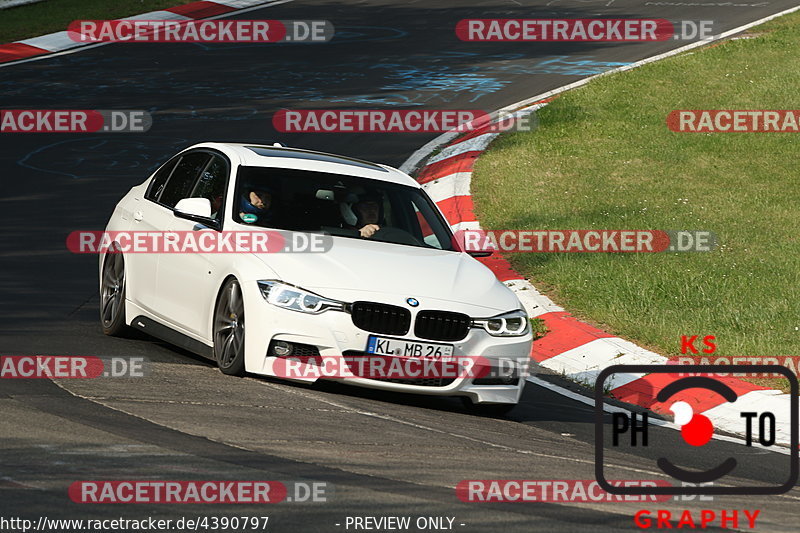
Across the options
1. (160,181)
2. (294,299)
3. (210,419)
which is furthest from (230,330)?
(160,181)

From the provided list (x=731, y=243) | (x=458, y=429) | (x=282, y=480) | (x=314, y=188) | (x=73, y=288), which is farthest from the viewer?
(x=731, y=243)

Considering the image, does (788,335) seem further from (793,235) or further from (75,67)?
(75,67)

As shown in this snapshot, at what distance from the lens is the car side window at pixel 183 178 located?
10.7 m

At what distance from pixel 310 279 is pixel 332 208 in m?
1.27

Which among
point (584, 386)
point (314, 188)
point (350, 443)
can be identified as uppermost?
point (314, 188)

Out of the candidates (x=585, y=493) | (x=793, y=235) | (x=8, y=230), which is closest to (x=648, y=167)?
(x=793, y=235)

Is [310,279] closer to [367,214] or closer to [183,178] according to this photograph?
[367,214]

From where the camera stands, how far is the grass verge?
12.0 metres

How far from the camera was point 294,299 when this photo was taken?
8789 millimetres

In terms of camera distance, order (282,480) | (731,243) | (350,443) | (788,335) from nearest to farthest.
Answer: (282,480)
(350,443)
(788,335)
(731,243)

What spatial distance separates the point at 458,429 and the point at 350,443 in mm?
1123

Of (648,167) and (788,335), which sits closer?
(788,335)

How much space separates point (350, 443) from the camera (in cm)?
752

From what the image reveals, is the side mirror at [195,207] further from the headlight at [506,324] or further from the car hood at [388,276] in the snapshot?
the headlight at [506,324]
